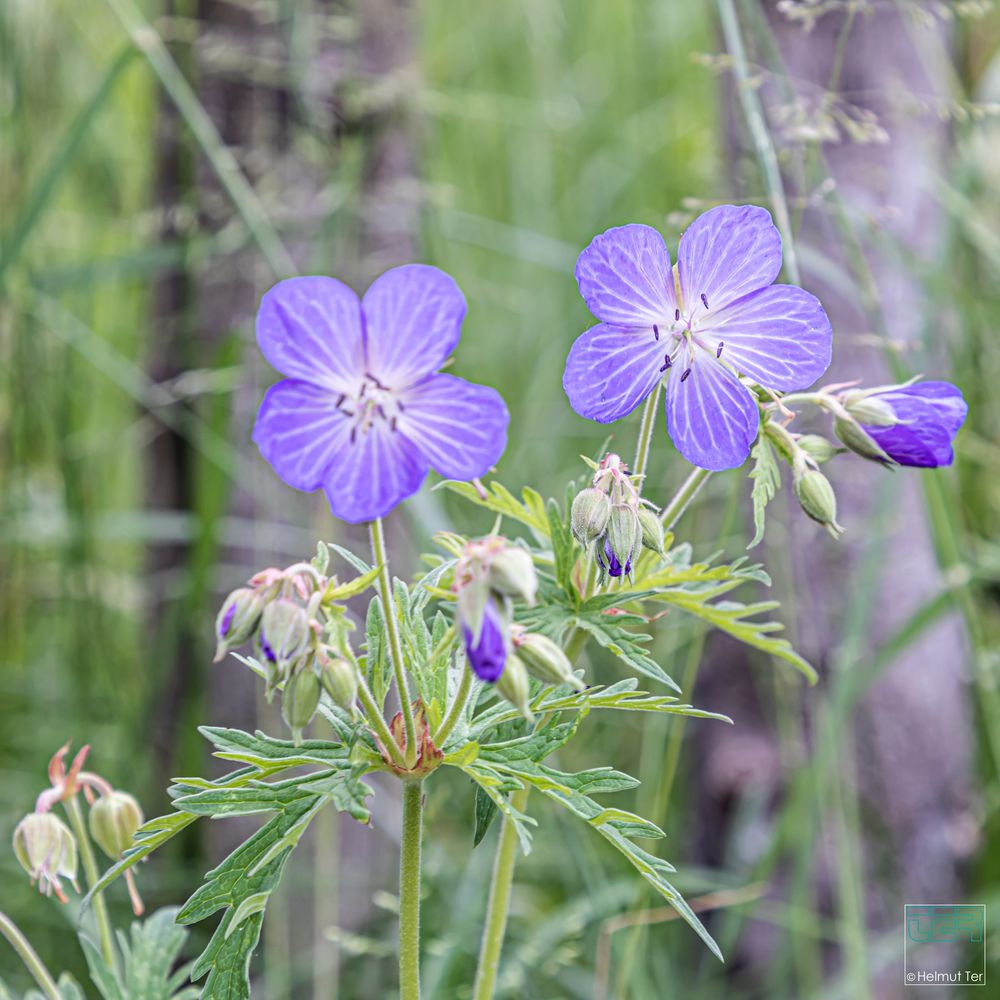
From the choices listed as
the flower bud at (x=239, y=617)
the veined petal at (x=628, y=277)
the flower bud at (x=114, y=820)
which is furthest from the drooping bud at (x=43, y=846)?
the veined petal at (x=628, y=277)

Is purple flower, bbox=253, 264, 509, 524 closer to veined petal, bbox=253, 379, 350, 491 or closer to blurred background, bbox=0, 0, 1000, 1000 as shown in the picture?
veined petal, bbox=253, 379, 350, 491

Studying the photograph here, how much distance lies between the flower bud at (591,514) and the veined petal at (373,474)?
0.50 ft

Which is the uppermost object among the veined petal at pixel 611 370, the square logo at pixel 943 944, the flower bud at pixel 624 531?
the veined petal at pixel 611 370

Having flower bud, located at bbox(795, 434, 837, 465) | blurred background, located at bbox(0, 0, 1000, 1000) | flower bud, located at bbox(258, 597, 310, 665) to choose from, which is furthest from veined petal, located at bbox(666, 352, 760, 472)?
blurred background, located at bbox(0, 0, 1000, 1000)

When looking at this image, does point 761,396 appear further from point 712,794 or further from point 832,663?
point 712,794

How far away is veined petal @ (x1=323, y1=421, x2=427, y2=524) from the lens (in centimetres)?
82

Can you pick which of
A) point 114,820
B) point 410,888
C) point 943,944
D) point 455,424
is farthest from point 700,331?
point 943,944

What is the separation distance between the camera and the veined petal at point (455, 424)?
0.81 meters

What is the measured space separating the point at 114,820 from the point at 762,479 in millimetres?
717

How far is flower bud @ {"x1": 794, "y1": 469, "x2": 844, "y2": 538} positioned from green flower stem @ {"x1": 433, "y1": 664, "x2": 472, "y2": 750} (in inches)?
13.0

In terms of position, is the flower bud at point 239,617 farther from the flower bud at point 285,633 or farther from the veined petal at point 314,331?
the veined petal at point 314,331

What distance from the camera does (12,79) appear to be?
1954mm

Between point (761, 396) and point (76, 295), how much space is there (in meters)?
1.81

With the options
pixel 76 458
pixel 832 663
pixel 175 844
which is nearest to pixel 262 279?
pixel 76 458
